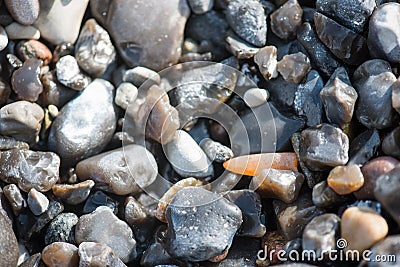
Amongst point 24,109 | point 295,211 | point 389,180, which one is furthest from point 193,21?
point 389,180

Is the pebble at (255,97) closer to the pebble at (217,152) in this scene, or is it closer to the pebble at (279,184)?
the pebble at (217,152)

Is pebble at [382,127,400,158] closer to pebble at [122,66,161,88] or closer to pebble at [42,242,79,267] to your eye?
pebble at [122,66,161,88]

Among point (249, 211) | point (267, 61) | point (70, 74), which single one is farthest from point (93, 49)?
point (249, 211)

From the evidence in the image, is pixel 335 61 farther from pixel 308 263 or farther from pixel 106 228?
pixel 106 228

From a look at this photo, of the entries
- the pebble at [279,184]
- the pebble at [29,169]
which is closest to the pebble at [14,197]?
the pebble at [29,169]

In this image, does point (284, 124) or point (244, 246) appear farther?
point (284, 124)

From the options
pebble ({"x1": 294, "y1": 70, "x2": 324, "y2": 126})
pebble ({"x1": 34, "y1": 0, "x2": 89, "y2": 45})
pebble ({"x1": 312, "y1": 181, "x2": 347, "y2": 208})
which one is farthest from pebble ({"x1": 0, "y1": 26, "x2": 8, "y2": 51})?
pebble ({"x1": 312, "y1": 181, "x2": 347, "y2": 208})

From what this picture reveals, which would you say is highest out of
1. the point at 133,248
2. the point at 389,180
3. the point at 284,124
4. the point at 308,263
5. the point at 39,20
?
the point at 39,20
